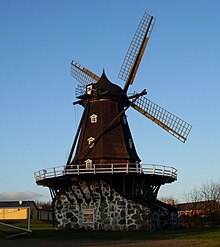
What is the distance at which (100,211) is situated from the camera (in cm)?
2589

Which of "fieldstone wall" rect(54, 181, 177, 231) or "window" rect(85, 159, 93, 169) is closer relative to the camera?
"fieldstone wall" rect(54, 181, 177, 231)

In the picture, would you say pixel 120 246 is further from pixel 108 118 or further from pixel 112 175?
pixel 108 118

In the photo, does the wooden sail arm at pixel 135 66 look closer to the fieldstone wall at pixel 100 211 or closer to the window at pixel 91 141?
the window at pixel 91 141

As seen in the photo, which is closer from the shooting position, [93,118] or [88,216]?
[88,216]

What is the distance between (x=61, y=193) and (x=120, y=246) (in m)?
12.7

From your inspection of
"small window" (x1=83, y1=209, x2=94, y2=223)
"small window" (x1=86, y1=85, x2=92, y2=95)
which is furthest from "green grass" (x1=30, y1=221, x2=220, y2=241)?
"small window" (x1=86, y1=85, x2=92, y2=95)

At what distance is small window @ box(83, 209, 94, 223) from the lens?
2605 cm

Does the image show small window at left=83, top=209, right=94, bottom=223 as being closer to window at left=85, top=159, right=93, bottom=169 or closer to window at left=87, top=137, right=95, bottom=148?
window at left=85, top=159, right=93, bottom=169

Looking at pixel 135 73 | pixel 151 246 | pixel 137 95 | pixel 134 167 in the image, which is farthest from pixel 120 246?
pixel 135 73

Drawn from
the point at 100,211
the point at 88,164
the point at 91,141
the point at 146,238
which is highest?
the point at 91,141

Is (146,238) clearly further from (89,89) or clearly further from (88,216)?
(89,89)

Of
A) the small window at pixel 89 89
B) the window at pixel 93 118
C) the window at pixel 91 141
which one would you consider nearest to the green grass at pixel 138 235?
the window at pixel 91 141

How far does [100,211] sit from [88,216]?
0.88m

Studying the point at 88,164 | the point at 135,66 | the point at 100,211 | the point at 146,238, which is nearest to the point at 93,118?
the point at 88,164
